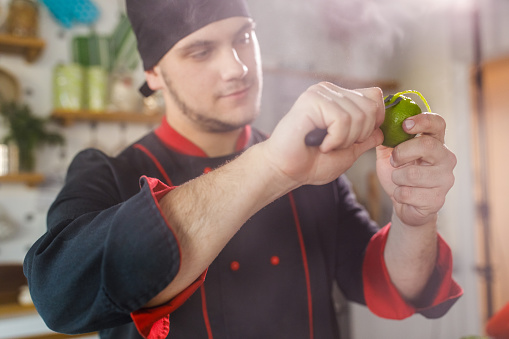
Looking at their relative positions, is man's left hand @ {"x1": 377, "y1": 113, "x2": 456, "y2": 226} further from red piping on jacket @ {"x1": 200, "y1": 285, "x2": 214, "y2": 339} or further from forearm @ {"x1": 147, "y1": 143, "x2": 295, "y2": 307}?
red piping on jacket @ {"x1": 200, "y1": 285, "x2": 214, "y2": 339}

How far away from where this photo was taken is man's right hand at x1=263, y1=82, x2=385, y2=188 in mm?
321

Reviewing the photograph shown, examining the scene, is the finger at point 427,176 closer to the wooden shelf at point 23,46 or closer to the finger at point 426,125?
the finger at point 426,125

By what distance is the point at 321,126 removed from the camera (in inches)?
12.9

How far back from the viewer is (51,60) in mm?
1472

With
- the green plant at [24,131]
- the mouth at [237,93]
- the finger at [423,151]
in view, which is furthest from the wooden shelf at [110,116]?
the finger at [423,151]

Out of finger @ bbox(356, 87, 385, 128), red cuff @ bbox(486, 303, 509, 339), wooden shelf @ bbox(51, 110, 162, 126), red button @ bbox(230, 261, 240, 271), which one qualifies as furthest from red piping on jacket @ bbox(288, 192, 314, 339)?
wooden shelf @ bbox(51, 110, 162, 126)

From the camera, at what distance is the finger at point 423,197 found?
0.43 metres

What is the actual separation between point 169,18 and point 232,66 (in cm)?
9

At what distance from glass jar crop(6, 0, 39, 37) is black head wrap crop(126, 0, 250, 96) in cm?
132

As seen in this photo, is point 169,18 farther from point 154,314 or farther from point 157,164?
point 154,314

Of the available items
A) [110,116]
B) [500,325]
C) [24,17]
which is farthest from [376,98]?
[24,17]

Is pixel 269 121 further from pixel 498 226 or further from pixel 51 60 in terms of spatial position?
pixel 498 226

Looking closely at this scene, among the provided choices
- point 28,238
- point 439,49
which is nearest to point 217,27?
point 439,49

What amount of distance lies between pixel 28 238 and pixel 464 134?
1.74 meters
